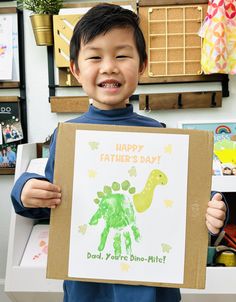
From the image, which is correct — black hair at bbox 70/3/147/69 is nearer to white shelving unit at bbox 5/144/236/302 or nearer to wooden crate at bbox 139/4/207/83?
white shelving unit at bbox 5/144/236/302

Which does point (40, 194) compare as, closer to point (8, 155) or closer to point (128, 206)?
point (128, 206)

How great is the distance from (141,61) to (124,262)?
425 mm

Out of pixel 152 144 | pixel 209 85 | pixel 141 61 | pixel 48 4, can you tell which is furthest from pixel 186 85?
pixel 152 144

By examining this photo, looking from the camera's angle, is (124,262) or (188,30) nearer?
(124,262)

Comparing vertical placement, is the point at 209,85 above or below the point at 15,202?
above

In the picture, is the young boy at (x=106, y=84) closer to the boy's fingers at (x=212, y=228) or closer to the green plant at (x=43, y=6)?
the boy's fingers at (x=212, y=228)

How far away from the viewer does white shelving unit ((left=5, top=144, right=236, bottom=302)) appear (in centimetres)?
118

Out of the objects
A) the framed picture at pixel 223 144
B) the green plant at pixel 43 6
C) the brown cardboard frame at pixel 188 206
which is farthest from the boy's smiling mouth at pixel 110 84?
the green plant at pixel 43 6

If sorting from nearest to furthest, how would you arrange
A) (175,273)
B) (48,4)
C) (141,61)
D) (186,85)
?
(175,273) → (141,61) → (48,4) → (186,85)

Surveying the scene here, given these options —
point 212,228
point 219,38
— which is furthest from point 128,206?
point 219,38

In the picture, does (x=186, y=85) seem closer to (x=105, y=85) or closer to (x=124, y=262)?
(x=105, y=85)

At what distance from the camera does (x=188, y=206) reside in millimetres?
662

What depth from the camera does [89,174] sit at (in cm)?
67

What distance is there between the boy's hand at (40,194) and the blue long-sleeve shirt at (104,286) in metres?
0.02
